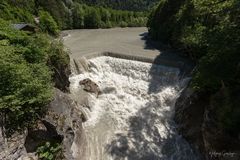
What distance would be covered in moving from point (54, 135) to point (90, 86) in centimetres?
879

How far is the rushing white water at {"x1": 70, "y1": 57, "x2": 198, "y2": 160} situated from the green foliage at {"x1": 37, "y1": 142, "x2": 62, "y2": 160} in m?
3.23

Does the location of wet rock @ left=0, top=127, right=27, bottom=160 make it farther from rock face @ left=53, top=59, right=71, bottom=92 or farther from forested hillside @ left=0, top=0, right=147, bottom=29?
forested hillside @ left=0, top=0, right=147, bottom=29

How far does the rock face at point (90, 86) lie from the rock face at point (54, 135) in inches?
192

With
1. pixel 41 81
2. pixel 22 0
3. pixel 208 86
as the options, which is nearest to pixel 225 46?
pixel 208 86

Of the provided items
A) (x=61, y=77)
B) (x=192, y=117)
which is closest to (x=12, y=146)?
(x=61, y=77)

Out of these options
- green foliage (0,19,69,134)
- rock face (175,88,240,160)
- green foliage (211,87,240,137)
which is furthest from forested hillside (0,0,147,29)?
green foliage (211,87,240,137)

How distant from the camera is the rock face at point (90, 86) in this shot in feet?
70.3

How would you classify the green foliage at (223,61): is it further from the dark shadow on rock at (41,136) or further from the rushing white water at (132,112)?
the dark shadow on rock at (41,136)

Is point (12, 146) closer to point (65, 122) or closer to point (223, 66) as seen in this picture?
point (65, 122)

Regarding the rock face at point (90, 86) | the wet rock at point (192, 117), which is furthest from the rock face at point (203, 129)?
the rock face at point (90, 86)

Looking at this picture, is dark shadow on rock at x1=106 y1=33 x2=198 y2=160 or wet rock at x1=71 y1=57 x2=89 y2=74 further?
wet rock at x1=71 y1=57 x2=89 y2=74

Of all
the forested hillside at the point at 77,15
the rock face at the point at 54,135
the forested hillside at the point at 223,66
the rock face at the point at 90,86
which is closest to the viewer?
the rock face at the point at 54,135

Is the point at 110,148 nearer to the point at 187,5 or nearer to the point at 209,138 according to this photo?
the point at 209,138

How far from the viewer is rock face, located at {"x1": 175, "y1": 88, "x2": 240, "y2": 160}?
1228 cm
